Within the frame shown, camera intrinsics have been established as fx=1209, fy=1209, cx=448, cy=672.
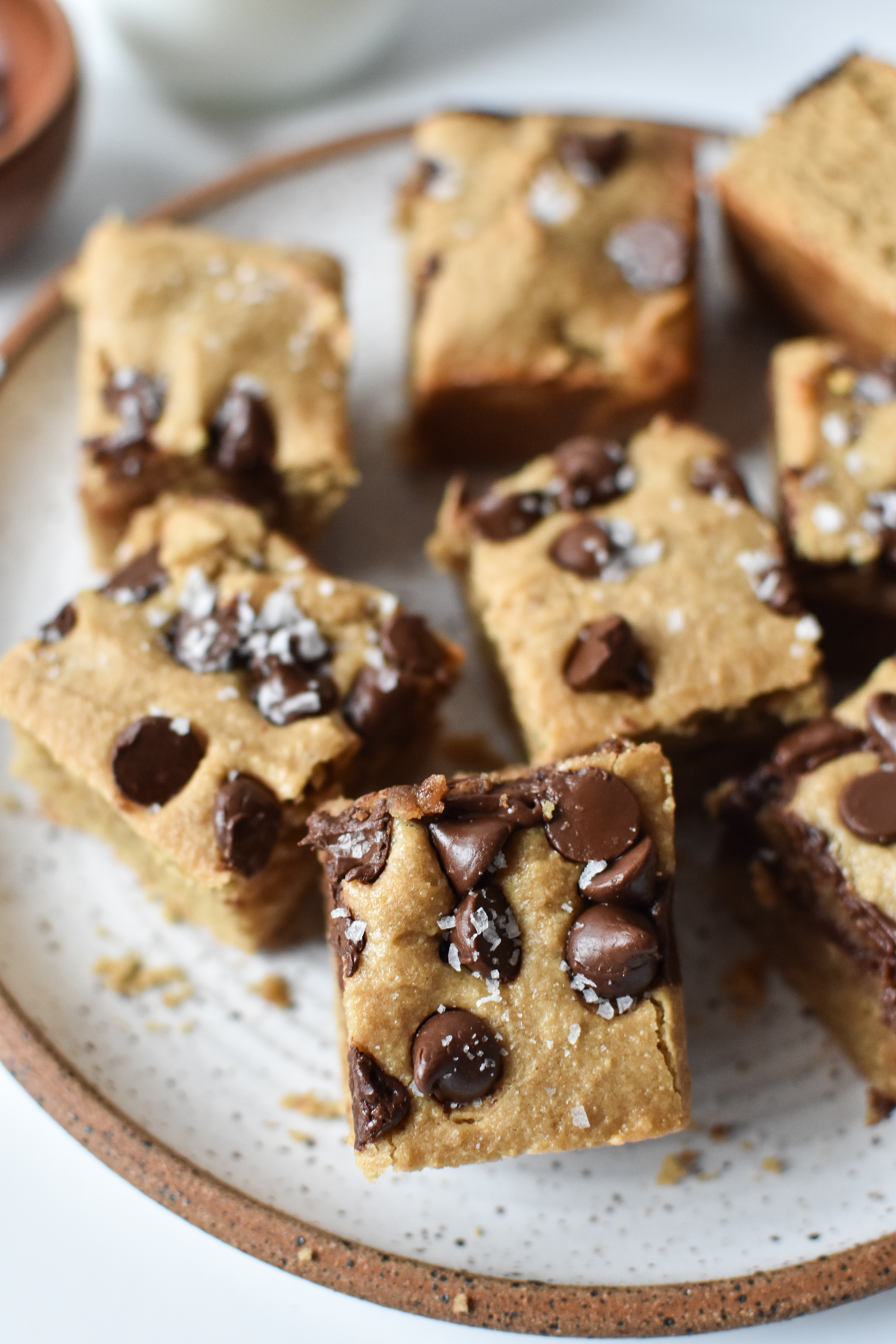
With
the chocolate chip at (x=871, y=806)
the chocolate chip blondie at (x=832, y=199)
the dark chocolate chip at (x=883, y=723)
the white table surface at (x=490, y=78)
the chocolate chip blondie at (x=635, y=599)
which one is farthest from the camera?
the white table surface at (x=490, y=78)

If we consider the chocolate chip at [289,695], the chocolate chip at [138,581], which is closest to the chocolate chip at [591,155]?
the chocolate chip at [138,581]

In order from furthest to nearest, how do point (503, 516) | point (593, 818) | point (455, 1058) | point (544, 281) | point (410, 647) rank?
point (544, 281) < point (503, 516) < point (410, 647) < point (593, 818) < point (455, 1058)

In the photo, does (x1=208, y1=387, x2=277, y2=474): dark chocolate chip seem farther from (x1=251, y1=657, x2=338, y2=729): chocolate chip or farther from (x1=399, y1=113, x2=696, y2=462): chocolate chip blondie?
(x1=251, y1=657, x2=338, y2=729): chocolate chip

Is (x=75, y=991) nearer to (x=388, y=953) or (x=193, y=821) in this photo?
(x=193, y=821)

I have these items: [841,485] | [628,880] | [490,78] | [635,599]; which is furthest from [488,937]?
[490,78]

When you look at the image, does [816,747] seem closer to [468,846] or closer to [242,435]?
[468,846]

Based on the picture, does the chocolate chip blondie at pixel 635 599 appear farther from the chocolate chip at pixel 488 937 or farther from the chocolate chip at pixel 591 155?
the chocolate chip at pixel 591 155
